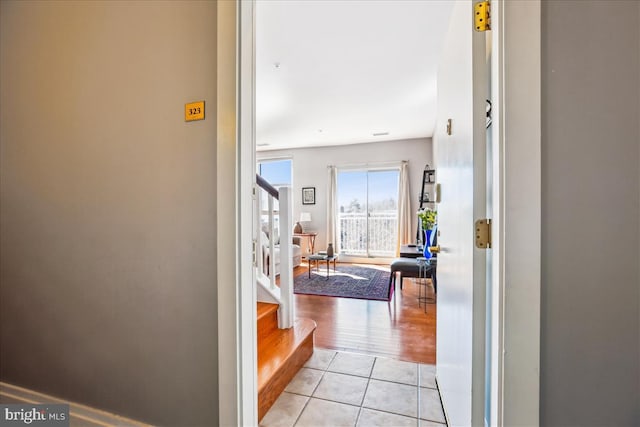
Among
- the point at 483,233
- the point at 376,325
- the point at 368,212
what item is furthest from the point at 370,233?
the point at 483,233

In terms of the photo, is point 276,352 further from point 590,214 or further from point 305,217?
point 305,217

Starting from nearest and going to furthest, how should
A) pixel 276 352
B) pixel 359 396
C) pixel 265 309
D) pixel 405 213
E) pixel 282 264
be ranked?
pixel 359 396, pixel 276 352, pixel 265 309, pixel 282 264, pixel 405 213

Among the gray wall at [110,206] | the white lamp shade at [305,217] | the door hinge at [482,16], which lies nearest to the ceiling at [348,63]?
the gray wall at [110,206]

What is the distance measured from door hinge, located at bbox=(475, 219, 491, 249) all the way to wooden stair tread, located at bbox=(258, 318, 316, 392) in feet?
4.12

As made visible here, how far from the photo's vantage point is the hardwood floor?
87.4 inches

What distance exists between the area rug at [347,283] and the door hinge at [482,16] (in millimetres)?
3171

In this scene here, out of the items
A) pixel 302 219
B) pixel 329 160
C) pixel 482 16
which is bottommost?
pixel 302 219

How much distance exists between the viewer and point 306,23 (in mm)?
2316

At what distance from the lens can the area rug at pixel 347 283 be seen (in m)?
3.84

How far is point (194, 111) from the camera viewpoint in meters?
1.10

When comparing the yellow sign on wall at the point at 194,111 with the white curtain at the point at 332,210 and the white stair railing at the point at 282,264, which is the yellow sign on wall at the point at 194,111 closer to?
the white stair railing at the point at 282,264

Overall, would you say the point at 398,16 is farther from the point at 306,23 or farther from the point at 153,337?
the point at 153,337

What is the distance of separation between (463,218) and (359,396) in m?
1.21

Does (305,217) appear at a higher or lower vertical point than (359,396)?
higher
